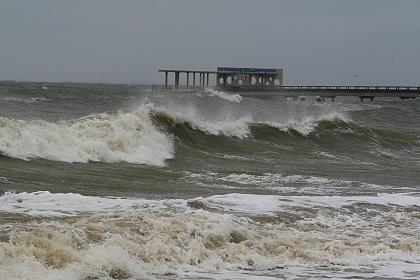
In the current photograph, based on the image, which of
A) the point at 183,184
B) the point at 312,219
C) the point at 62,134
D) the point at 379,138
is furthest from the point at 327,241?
the point at 379,138

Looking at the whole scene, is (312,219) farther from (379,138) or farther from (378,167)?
(379,138)

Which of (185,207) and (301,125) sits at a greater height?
(185,207)

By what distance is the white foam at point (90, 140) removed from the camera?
57.7ft

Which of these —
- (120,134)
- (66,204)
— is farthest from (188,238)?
(120,134)

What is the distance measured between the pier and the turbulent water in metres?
47.0

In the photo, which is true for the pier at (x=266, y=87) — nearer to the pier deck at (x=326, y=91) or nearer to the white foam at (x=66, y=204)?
the pier deck at (x=326, y=91)

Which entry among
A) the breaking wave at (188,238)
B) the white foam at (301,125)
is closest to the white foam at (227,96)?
the white foam at (301,125)

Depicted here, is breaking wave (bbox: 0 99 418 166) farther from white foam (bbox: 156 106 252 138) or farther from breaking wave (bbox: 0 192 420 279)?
breaking wave (bbox: 0 192 420 279)

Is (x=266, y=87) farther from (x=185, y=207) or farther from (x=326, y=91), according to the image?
(x=185, y=207)

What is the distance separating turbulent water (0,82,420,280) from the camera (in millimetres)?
7652

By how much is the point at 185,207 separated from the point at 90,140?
30.9 ft

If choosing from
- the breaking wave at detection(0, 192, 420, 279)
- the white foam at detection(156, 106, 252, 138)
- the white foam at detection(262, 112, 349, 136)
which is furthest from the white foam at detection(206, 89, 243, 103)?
the breaking wave at detection(0, 192, 420, 279)

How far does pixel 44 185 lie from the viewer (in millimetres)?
12820

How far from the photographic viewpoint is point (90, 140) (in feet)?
63.1
